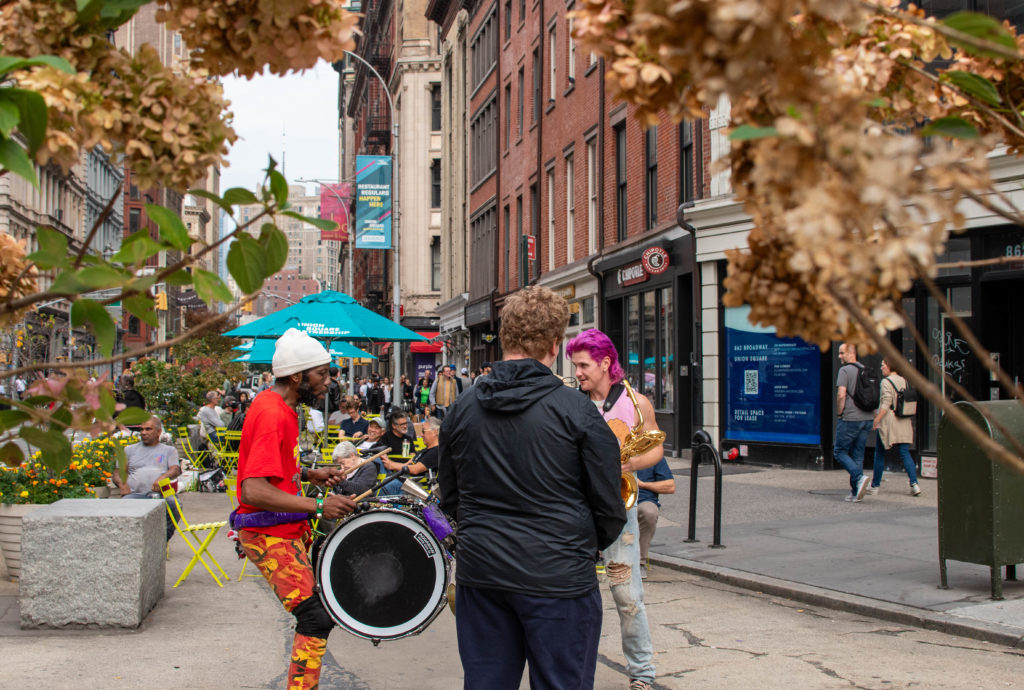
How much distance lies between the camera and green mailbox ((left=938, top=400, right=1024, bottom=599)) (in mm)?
7730

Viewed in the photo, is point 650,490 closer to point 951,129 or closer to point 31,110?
point 951,129

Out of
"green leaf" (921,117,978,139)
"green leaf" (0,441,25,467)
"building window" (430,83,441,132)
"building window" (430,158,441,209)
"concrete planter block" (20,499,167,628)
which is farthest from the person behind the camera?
"building window" (430,158,441,209)

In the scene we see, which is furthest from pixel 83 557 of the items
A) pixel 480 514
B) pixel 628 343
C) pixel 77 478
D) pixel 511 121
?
pixel 511 121

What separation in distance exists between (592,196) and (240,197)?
25.3 meters

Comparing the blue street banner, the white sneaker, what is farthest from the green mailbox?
the blue street banner

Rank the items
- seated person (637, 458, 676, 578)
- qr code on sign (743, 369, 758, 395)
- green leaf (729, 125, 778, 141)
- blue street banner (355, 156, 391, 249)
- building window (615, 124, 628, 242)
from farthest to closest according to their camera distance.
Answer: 1. blue street banner (355, 156, 391, 249)
2. building window (615, 124, 628, 242)
3. qr code on sign (743, 369, 758, 395)
4. seated person (637, 458, 676, 578)
5. green leaf (729, 125, 778, 141)

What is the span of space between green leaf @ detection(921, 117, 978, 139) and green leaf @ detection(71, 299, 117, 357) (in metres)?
1.56

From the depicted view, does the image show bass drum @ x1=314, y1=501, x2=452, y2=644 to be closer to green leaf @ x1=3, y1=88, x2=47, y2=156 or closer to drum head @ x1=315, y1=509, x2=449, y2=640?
drum head @ x1=315, y1=509, x2=449, y2=640

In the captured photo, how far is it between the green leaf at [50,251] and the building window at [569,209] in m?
27.0

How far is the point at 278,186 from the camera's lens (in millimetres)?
2117

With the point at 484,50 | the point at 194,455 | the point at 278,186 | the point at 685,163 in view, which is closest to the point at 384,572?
the point at 278,186

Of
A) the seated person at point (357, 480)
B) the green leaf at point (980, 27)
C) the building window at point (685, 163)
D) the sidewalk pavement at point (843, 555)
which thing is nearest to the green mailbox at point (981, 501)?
the sidewalk pavement at point (843, 555)

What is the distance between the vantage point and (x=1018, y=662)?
6500 millimetres

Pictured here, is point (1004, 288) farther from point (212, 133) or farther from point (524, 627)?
point (212, 133)
